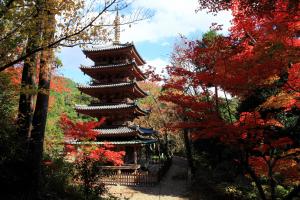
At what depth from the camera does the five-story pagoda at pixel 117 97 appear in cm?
2298

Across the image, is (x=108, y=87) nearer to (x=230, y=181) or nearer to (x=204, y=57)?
(x=204, y=57)

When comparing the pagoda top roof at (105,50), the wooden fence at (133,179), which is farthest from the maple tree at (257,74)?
the pagoda top roof at (105,50)

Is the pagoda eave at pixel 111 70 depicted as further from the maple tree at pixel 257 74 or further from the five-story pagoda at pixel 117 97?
the maple tree at pixel 257 74

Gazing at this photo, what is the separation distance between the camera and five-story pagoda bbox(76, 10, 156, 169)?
23.0m

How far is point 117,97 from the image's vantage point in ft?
80.6

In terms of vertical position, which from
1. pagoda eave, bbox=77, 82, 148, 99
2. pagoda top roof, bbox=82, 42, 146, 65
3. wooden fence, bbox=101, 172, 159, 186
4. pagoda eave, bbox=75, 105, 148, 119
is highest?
pagoda top roof, bbox=82, 42, 146, 65

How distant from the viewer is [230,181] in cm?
1808

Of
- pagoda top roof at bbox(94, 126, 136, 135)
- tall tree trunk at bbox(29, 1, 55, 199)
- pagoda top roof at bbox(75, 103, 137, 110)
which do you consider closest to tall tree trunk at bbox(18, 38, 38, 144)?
tall tree trunk at bbox(29, 1, 55, 199)

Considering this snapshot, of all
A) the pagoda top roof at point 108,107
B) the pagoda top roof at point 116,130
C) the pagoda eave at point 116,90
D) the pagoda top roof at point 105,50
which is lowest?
the pagoda top roof at point 116,130

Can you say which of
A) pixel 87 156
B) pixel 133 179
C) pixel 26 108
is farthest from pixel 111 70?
pixel 26 108

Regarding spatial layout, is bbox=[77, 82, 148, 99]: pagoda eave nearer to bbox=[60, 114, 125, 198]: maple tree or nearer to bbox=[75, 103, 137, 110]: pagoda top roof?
bbox=[75, 103, 137, 110]: pagoda top roof

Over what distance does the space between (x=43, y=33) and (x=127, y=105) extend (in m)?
17.2

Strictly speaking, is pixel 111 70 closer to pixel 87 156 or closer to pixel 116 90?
pixel 116 90

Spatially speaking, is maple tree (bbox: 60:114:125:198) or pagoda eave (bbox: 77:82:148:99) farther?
pagoda eave (bbox: 77:82:148:99)
